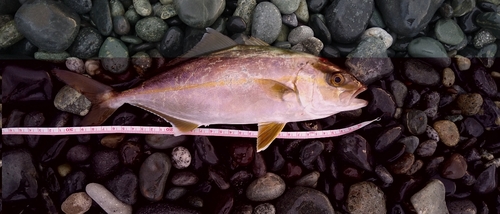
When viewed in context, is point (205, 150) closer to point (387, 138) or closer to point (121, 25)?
point (121, 25)

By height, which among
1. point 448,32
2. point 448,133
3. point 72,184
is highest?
point 448,32

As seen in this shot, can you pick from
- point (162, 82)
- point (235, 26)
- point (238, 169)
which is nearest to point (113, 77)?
point (162, 82)

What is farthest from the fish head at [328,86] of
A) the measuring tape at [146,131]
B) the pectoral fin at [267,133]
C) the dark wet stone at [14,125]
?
the dark wet stone at [14,125]

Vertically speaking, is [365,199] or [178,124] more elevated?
[178,124]

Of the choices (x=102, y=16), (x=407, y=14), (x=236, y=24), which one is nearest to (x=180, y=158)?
(x=236, y=24)

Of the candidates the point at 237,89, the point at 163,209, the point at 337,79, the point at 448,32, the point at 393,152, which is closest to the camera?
the point at 337,79

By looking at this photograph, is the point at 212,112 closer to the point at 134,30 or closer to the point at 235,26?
the point at 235,26
